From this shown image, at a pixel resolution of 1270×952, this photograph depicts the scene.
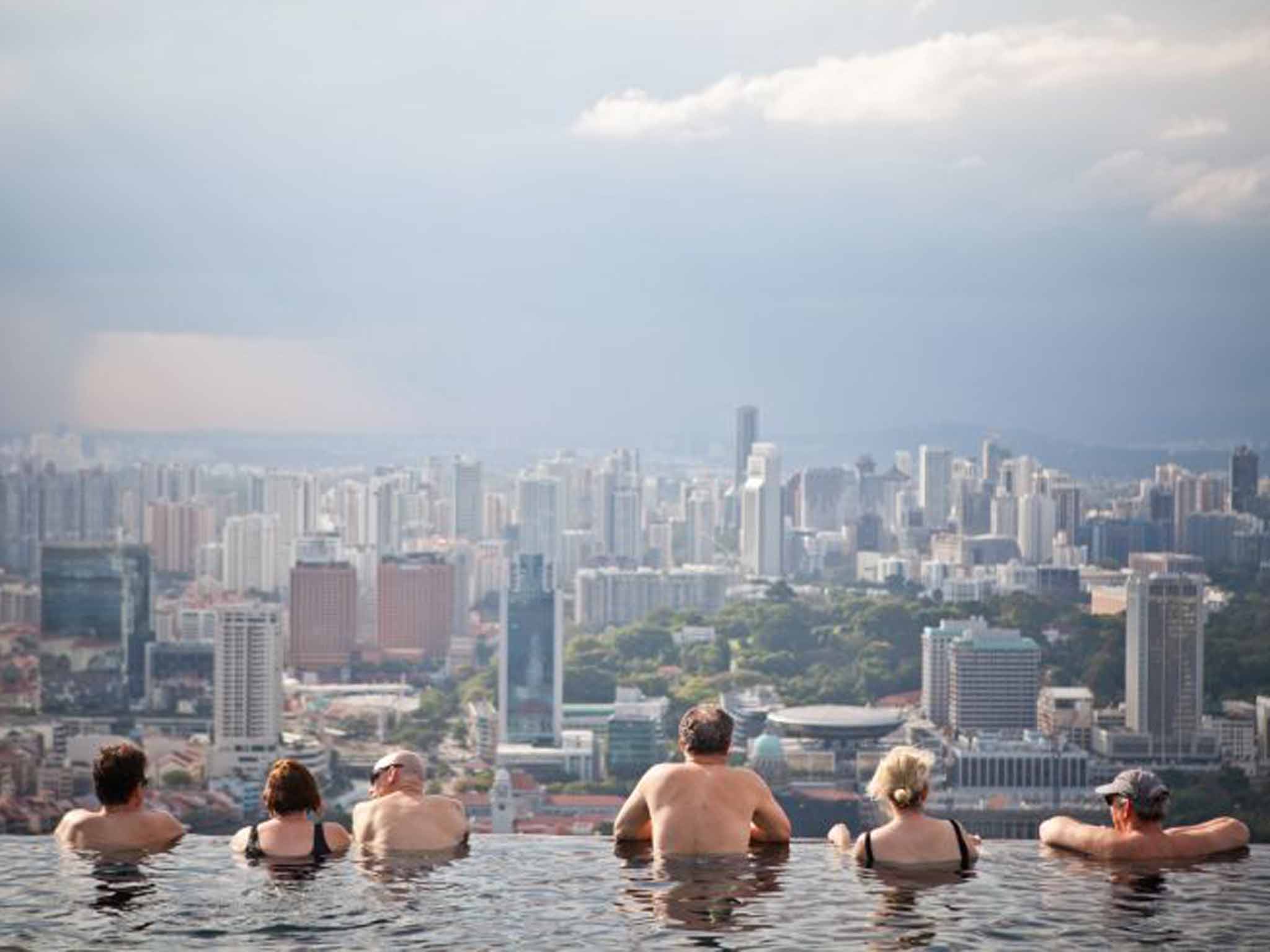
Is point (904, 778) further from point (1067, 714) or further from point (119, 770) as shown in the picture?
point (1067, 714)

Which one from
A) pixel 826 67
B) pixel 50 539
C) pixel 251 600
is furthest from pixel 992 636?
pixel 50 539

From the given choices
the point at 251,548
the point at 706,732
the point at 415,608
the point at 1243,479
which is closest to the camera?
the point at 706,732

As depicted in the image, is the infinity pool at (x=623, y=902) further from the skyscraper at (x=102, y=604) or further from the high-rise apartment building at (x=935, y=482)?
the high-rise apartment building at (x=935, y=482)

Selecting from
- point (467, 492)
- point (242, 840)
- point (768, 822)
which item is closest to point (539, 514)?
point (467, 492)

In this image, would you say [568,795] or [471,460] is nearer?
[568,795]

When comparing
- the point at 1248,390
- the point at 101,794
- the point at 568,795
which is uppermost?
the point at 1248,390

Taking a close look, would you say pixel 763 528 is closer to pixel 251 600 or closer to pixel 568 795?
pixel 251 600
